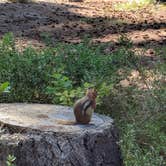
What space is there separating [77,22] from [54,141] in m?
8.11

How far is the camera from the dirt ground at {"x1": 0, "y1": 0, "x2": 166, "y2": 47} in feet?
34.9

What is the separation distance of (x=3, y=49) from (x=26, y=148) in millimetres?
2121

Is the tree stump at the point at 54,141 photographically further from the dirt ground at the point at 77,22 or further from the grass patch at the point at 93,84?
the dirt ground at the point at 77,22

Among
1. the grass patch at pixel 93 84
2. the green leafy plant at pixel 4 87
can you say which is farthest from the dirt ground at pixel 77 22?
the green leafy plant at pixel 4 87

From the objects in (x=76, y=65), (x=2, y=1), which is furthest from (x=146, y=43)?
(x=2, y=1)

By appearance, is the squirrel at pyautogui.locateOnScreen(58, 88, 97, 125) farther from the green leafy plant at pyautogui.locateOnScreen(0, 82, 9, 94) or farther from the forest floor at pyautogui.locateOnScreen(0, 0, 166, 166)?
the green leafy plant at pyautogui.locateOnScreen(0, 82, 9, 94)

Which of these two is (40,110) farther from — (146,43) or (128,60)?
(146,43)

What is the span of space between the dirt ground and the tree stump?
481 cm

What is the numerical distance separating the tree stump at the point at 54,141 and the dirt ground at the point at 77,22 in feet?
15.8

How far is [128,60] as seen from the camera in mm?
6023

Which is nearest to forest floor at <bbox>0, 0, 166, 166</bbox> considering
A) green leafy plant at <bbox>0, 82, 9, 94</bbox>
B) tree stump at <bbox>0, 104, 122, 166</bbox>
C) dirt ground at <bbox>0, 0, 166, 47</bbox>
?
tree stump at <bbox>0, 104, 122, 166</bbox>

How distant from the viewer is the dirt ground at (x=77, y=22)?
10.6 meters

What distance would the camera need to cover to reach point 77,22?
12359 mm

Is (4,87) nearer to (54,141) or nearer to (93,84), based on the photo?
(93,84)
